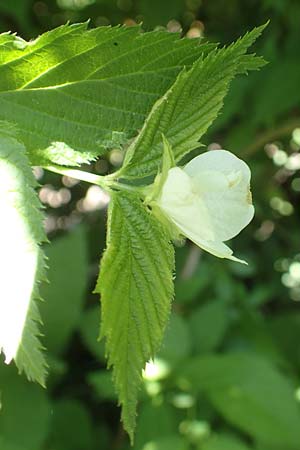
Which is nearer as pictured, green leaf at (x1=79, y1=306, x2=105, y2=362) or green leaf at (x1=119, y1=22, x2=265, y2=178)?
green leaf at (x1=119, y1=22, x2=265, y2=178)

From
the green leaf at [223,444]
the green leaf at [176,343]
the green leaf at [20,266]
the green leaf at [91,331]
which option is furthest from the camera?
the green leaf at [91,331]

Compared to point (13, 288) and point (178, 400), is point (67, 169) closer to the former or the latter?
point (13, 288)

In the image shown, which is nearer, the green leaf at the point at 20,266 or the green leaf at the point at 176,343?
the green leaf at the point at 20,266

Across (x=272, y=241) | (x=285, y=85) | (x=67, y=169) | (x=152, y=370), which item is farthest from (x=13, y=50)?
(x=272, y=241)

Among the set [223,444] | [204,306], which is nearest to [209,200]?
[223,444]

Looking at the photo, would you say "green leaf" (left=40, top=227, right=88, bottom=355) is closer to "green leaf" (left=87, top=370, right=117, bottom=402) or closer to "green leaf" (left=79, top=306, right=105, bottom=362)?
"green leaf" (left=79, top=306, right=105, bottom=362)

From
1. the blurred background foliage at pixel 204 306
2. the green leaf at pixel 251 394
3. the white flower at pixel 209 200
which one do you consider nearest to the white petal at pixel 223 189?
the white flower at pixel 209 200

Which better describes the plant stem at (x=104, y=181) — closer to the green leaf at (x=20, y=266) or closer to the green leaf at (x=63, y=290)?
the green leaf at (x=20, y=266)

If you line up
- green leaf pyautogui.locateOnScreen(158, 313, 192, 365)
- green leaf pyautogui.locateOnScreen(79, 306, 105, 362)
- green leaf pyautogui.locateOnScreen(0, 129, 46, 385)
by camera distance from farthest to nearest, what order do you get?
1. green leaf pyautogui.locateOnScreen(79, 306, 105, 362)
2. green leaf pyautogui.locateOnScreen(158, 313, 192, 365)
3. green leaf pyautogui.locateOnScreen(0, 129, 46, 385)

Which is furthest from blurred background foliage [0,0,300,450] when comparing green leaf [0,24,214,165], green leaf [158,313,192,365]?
green leaf [0,24,214,165]
